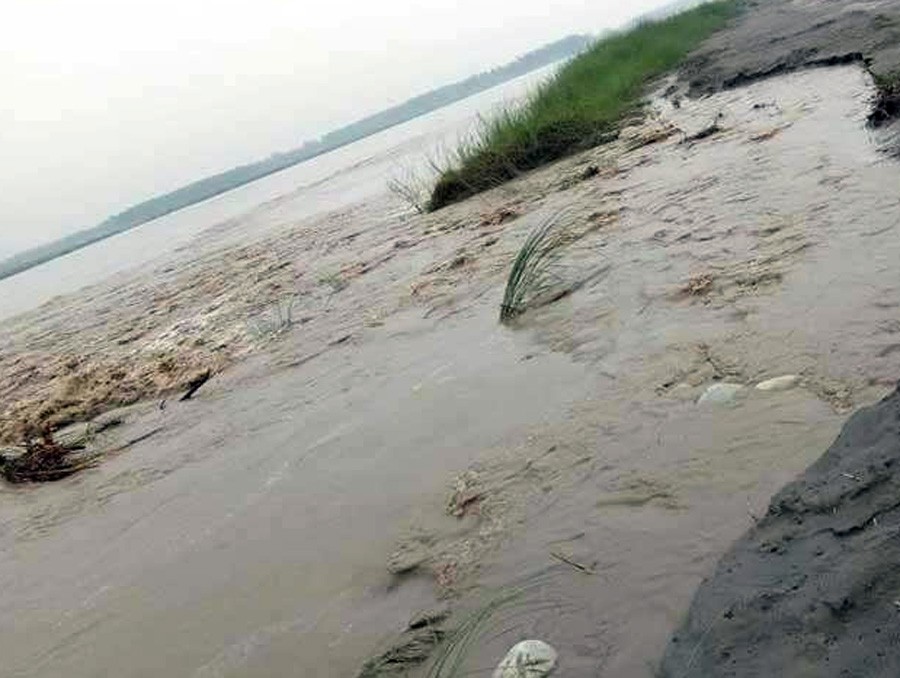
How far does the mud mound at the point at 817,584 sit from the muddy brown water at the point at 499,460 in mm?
323

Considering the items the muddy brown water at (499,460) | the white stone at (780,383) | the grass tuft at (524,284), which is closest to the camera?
the muddy brown water at (499,460)

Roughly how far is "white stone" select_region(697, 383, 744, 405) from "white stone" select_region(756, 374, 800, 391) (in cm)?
10

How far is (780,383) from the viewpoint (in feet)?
12.1

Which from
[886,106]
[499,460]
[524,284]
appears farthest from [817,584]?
[886,106]

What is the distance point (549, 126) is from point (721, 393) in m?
12.6

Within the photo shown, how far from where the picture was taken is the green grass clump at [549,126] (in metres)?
15.3

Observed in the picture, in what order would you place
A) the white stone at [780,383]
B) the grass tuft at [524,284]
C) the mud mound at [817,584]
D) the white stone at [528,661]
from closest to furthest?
the mud mound at [817,584]
the white stone at [528,661]
the white stone at [780,383]
the grass tuft at [524,284]

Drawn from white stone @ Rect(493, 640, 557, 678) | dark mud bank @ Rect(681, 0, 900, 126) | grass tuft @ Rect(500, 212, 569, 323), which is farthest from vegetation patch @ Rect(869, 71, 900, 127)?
white stone @ Rect(493, 640, 557, 678)

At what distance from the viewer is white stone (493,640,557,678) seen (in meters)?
2.41

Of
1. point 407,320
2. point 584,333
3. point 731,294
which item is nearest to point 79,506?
point 407,320

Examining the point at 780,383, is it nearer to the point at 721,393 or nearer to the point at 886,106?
the point at 721,393

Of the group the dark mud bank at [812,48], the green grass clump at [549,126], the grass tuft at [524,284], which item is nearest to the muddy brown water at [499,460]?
the grass tuft at [524,284]

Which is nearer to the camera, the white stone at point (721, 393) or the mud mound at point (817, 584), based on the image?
the mud mound at point (817, 584)

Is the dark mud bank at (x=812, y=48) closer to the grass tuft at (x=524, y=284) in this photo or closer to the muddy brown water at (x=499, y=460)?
the muddy brown water at (x=499, y=460)
